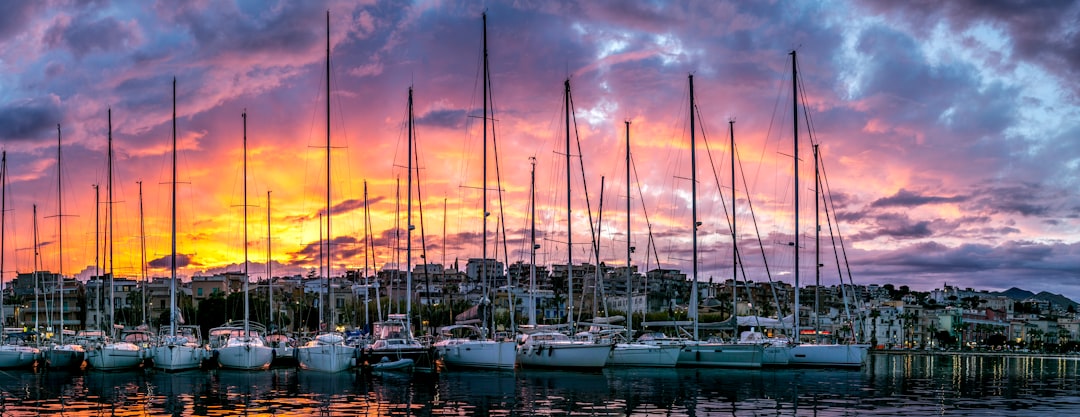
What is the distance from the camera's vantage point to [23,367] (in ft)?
180

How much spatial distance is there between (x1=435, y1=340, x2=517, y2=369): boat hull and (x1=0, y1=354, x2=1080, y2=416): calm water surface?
4.32ft

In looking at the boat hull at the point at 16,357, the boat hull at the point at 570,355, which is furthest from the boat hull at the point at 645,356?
the boat hull at the point at 16,357

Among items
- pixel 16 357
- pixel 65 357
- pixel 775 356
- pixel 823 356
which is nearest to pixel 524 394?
pixel 775 356

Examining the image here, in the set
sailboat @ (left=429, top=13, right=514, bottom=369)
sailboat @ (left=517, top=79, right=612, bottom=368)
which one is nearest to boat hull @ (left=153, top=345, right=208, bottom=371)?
sailboat @ (left=429, top=13, right=514, bottom=369)

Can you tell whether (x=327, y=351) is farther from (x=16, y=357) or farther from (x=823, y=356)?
(x=823, y=356)

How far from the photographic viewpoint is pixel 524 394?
120 ft

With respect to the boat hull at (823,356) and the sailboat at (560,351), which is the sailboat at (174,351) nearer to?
the sailboat at (560,351)

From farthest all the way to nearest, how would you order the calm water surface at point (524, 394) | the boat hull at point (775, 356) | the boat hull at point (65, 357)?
the boat hull at point (775, 356), the boat hull at point (65, 357), the calm water surface at point (524, 394)

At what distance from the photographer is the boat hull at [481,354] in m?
49.3

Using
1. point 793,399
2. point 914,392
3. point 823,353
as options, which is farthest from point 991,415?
point 823,353

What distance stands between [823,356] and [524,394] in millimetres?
27453

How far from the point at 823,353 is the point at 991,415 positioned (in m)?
27.1

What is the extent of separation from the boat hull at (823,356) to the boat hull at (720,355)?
2.18 m

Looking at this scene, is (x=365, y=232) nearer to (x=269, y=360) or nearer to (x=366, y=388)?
(x=269, y=360)
